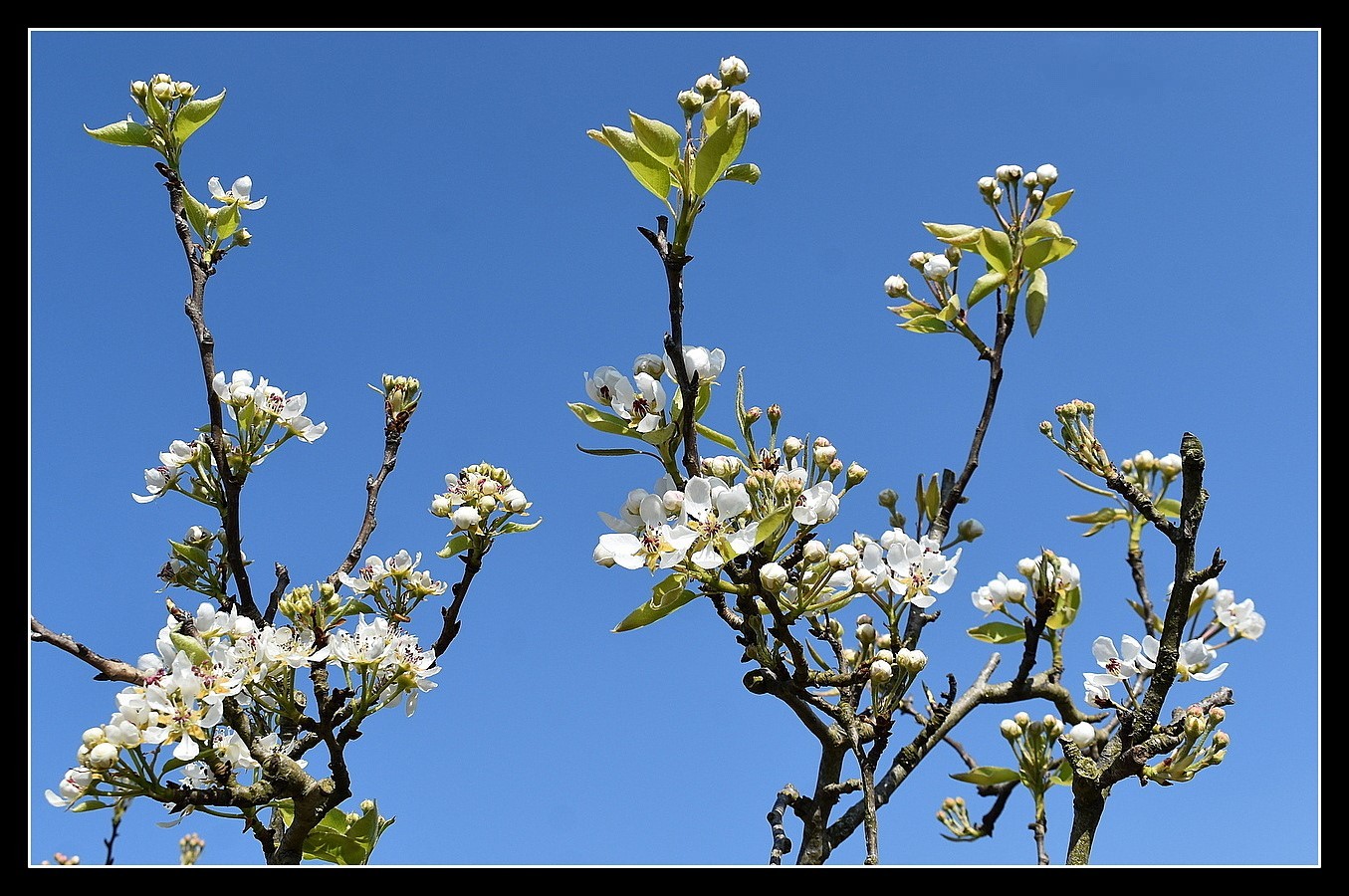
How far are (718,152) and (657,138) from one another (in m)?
0.10

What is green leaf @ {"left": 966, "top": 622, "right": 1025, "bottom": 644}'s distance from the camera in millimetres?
2402

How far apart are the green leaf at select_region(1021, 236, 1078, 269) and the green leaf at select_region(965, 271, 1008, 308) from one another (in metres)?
0.06

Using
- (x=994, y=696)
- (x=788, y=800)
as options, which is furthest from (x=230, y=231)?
(x=994, y=696)

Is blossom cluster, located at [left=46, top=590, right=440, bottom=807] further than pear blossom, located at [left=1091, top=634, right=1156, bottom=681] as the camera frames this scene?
No

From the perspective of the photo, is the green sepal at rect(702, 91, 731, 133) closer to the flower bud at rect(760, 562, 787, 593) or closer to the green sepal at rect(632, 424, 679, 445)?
the green sepal at rect(632, 424, 679, 445)

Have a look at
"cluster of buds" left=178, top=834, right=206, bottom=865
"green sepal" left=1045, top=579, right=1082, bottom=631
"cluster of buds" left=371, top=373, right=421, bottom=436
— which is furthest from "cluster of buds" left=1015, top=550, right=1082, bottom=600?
"cluster of buds" left=178, top=834, right=206, bottom=865

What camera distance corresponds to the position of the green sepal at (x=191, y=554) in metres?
2.49

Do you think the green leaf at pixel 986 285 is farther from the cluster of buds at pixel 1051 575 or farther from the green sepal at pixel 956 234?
the cluster of buds at pixel 1051 575

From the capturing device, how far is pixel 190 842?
465 cm

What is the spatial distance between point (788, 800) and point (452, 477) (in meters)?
1.02

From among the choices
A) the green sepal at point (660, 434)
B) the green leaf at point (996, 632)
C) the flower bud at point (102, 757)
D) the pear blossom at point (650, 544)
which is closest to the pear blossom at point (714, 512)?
the pear blossom at point (650, 544)

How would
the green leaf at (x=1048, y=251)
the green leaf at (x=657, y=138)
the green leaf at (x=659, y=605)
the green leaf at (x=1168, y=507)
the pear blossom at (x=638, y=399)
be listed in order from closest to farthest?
the green leaf at (x=657, y=138)
the green leaf at (x=659, y=605)
the pear blossom at (x=638, y=399)
the green leaf at (x=1048, y=251)
the green leaf at (x=1168, y=507)

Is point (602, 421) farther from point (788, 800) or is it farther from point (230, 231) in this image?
point (230, 231)

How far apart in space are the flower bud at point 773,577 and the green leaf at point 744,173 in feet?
2.20
